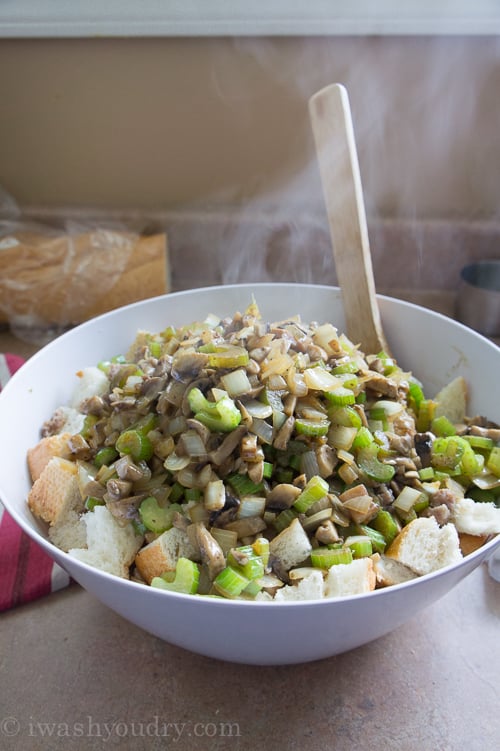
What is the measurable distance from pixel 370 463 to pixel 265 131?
1.80 metres

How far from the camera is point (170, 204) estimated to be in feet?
9.23

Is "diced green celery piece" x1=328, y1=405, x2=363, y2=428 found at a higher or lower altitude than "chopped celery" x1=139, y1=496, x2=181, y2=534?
higher

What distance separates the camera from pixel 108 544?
1.14 m

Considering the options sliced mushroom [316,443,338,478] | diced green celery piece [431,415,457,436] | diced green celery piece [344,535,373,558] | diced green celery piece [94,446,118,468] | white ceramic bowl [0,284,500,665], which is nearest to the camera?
white ceramic bowl [0,284,500,665]

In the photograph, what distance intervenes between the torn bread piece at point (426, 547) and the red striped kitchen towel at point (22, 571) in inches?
29.4

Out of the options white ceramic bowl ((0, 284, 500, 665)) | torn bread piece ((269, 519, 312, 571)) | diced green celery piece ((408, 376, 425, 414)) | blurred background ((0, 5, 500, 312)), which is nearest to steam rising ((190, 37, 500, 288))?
blurred background ((0, 5, 500, 312))

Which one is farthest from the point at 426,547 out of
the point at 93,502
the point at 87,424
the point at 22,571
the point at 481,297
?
the point at 481,297

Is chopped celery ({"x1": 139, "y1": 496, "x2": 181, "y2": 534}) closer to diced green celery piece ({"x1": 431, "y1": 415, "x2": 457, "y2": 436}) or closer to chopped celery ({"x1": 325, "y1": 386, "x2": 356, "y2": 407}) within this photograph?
chopped celery ({"x1": 325, "y1": 386, "x2": 356, "y2": 407})

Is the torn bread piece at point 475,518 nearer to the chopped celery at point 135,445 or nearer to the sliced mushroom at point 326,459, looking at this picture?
the sliced mushroom at point 326,459

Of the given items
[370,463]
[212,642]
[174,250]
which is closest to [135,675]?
[212,642]

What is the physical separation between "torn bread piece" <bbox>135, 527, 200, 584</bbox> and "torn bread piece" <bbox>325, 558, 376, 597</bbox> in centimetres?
25

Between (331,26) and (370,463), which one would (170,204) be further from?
(370,463)

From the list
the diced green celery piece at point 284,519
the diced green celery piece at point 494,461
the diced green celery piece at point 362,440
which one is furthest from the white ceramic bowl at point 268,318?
the diced green celery piece at point 362,440

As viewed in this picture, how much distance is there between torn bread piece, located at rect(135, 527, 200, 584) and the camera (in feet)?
3.62
